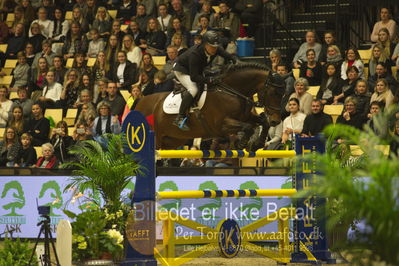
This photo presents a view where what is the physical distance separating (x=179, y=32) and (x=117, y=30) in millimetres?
1634

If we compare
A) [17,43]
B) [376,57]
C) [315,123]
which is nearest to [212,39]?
[315,123]

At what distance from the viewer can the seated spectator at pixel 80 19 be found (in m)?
18.5

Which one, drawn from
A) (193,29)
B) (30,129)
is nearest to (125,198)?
(30,129)

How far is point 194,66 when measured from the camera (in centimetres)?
1105

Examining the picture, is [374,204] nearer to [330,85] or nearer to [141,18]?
[330,85]

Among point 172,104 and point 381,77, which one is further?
point 381,77

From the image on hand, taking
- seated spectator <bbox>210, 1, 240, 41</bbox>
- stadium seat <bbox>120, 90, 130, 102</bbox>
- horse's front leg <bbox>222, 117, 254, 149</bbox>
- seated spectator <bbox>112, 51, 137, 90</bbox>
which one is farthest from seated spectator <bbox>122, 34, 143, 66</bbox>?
horse's front leg <bbox>222, 117, 254, 149</bbox>

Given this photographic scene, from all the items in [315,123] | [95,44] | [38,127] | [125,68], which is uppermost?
[95,44]

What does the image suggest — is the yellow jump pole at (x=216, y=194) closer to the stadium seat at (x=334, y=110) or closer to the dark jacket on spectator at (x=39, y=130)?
the stadium seat at (x=334, y=110)

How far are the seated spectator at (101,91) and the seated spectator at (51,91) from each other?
98cm

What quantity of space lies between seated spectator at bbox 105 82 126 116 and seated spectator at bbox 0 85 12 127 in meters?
2.31

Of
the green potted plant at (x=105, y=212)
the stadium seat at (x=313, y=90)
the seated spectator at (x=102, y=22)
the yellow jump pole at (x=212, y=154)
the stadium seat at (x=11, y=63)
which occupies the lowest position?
the green potted plant at (x=105, y=212)

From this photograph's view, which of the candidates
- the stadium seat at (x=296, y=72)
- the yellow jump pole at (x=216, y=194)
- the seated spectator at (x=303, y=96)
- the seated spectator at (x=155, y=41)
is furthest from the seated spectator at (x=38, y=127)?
the yellow jump pole at (x=216, y=194)

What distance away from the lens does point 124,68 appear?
1619 cm
